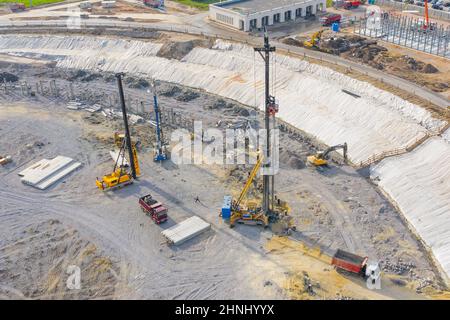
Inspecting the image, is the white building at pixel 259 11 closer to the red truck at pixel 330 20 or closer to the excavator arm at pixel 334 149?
the red truck at pixel 330 20

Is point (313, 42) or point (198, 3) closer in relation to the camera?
point (313, 42)

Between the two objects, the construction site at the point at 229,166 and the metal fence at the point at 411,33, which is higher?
the metal fence at the point at 411,33

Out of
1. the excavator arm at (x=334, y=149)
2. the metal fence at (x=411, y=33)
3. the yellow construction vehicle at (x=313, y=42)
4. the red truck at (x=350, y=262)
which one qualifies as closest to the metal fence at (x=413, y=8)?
the metal fence at (x=411, y=33)

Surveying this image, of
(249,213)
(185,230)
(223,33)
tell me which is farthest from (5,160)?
(223,33)

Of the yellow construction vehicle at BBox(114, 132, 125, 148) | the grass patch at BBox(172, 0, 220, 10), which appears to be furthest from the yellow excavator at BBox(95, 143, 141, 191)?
the grass patch at BBox(172, 0, 220, 10)

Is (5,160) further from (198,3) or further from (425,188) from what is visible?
(198,3)

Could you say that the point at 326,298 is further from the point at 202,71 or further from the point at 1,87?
the point at 1,87
